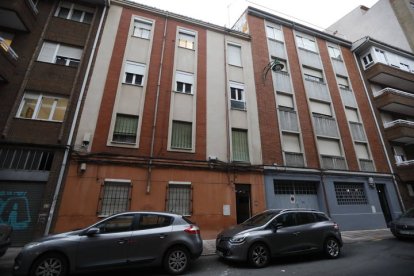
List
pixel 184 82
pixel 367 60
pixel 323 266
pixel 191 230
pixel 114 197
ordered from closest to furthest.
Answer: pixel 191 230 < pixel 323 266 < pixel 114 197 < pixel 184 82 < pixel 367 60

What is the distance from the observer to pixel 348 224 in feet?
41.9

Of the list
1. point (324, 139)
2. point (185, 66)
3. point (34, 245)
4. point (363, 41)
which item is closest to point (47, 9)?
point (185, 66)

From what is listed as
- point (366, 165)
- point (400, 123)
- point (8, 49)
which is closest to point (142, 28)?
point (8, 49)

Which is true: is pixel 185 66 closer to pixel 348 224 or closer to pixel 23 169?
pixel 23 169

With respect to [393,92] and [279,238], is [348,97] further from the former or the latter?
[279,238]

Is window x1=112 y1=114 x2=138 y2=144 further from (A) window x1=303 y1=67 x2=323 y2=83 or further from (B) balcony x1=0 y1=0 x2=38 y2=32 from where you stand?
(A) window x1=303 y1=67 x2=323 y2=83

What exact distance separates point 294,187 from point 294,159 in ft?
5.47

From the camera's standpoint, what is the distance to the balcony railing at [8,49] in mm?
9109

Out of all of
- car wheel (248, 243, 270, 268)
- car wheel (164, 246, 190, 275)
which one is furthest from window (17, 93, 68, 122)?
car wheel (248, 243, 270, 268)

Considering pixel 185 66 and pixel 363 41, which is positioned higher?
pixel 363 41

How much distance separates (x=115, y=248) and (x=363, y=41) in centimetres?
2299

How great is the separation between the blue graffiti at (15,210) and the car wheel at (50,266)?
15.2 ft

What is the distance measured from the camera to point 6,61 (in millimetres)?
9336

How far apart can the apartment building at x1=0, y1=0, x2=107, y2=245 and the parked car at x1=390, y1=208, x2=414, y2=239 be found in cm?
1494
